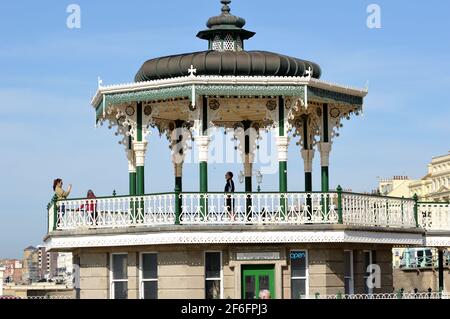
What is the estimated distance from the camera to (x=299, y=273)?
4172 cm

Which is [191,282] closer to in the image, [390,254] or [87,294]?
[87,294]

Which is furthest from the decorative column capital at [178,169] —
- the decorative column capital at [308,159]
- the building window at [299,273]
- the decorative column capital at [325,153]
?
the building window at [299,273]

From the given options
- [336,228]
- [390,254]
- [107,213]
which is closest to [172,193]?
[107,213]

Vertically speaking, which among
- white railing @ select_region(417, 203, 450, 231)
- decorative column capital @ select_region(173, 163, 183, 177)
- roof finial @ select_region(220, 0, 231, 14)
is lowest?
white railing @ select_region(417, 203, 450, 231)

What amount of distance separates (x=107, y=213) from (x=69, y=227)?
5.31 feet

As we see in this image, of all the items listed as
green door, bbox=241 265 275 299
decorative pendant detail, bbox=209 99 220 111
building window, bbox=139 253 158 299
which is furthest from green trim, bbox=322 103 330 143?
building window, bbox=139 253 158 299

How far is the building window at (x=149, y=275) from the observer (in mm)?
41844

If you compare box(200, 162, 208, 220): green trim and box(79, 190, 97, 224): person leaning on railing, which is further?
box(79, 190, 97, 224): person leaning on railing

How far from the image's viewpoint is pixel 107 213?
139 ft

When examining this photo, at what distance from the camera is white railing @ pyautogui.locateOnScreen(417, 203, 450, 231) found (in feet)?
155

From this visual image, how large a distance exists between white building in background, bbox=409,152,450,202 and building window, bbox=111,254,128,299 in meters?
120

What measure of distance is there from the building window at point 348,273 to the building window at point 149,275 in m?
6.53

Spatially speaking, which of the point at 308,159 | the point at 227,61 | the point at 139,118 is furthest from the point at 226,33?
the point at 308,159

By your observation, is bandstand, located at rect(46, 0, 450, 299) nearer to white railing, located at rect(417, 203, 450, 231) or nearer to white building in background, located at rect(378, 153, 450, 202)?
white railing, located at rect(417, 203, 450, 231)
